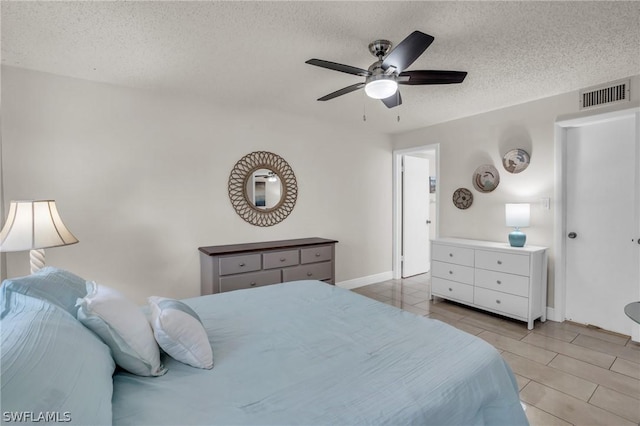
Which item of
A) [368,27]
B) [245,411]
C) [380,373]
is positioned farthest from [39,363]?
[368,27]

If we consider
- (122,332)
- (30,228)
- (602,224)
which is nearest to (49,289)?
(122,332)

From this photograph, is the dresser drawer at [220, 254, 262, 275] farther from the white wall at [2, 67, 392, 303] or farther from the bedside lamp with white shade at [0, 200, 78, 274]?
the bedside lamp with white shade at [0, 200, 78, 274]

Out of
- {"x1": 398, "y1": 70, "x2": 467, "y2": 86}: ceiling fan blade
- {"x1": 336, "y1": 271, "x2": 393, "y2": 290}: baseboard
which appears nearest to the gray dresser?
{"x1": 336, "y1": 271, "x2": 393, "y2": 290}: baseboard

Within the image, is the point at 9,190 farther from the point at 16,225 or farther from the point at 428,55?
the point at 428,55

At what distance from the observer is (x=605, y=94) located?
2.93 metres

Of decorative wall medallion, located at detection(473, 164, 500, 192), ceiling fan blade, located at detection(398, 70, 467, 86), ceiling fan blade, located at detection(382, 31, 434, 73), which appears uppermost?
ceiling fan blade, located at detection(382, 31, 434, 73)

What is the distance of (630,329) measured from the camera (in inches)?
116

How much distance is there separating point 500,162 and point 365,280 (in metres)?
2.43

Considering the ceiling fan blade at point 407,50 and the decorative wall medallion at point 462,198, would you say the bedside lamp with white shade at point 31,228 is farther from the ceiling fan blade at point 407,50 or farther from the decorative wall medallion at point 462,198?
the decorative wall medallion at point 462,198

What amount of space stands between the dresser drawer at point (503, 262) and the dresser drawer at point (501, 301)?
0.26 meters

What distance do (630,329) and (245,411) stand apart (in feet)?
12.2

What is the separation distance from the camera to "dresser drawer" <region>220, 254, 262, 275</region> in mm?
3100

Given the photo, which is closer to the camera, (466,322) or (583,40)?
(583,40)

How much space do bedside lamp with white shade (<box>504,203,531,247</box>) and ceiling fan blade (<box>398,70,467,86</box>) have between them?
6.15ft
